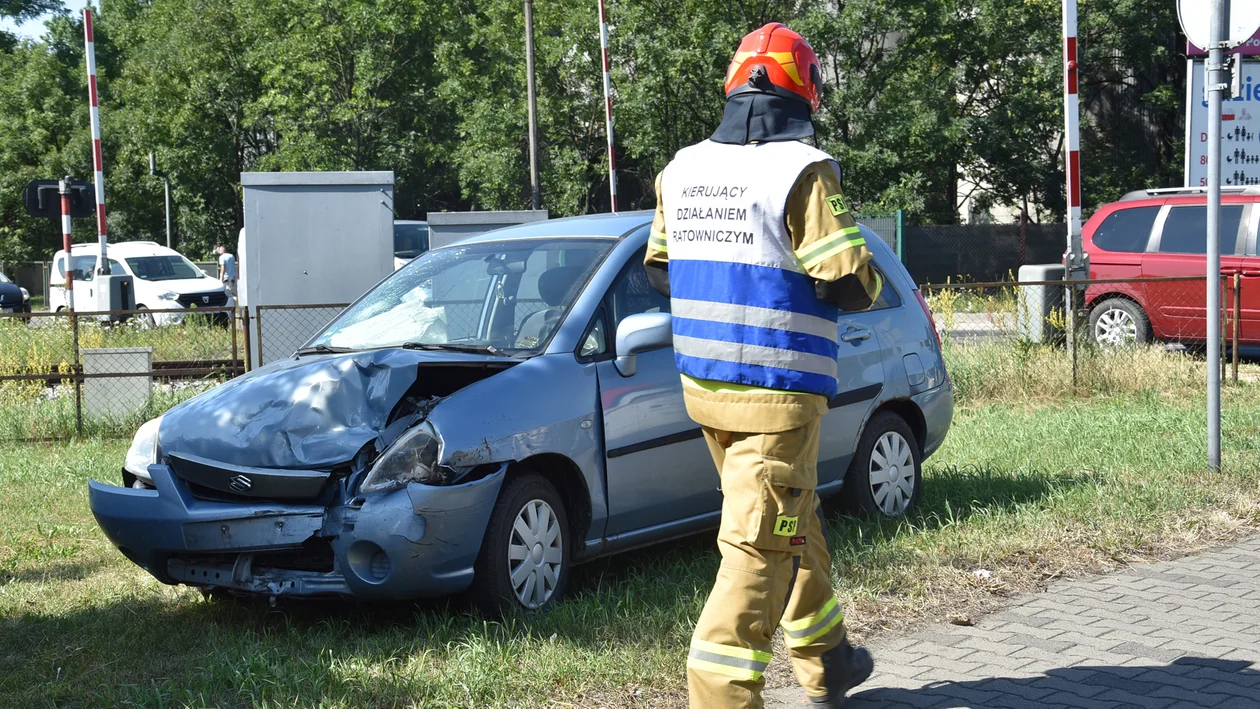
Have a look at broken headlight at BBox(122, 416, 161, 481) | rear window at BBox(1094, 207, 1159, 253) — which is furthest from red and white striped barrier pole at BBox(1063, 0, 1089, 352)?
broken headlight at BBox(122, 416, 161, 481)

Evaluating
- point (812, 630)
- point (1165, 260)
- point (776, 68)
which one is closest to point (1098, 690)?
point (812, 630)

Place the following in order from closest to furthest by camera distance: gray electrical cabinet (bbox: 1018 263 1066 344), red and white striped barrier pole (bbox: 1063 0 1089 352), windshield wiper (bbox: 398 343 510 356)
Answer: windshield wiper (bbox: 398 343 510 356), gray electrical cabinet (bbox: 1018 263 1066 344), red and white striped barrier pole (bbox: 1063 0 1089 352)

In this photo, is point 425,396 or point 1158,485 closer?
point 425,396

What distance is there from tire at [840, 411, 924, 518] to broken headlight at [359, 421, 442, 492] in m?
2.37

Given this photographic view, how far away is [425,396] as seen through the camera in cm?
497

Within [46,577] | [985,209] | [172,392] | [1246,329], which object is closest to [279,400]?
[46,577]

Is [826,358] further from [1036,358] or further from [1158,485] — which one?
[1036,358]

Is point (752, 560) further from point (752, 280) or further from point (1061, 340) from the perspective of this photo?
point (1061, 340)

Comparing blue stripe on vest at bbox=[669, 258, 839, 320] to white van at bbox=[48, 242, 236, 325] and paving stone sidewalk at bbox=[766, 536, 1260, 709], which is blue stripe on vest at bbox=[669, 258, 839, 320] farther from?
white van at bbox=[48, 242, 236, 325]

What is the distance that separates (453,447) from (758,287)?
154cm

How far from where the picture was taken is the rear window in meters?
14.2

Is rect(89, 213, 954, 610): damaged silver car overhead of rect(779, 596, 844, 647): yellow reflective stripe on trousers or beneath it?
overhead

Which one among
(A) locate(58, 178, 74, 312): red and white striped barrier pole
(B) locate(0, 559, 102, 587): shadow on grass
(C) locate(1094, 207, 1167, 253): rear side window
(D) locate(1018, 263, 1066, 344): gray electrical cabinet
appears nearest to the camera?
(B) locate(0, 559, 102, 587): shadow on grass

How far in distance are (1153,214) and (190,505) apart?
12.1 m
